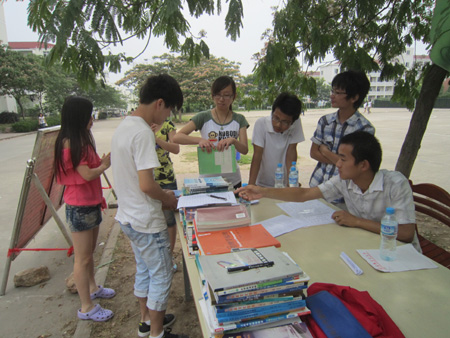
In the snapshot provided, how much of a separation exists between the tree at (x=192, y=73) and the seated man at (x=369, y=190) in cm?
2065

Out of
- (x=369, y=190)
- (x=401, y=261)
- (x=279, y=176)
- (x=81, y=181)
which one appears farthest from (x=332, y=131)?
(x=81, y=181)

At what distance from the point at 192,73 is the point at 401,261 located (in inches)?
944

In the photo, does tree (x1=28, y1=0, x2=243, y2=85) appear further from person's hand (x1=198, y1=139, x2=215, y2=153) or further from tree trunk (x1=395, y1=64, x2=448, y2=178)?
tree trunk (x1=395, y1=64, x2=448, y2=178)

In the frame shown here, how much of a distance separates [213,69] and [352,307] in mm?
23718

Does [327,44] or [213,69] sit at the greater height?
[213,69]

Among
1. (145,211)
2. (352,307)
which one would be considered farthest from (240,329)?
(145,211)

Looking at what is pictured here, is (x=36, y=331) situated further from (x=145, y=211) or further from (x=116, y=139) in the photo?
(x=116, y=139)

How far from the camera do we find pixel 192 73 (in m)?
23.8

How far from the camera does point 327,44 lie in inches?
129

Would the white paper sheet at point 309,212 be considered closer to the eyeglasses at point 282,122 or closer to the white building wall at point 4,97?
the eyeglasses at point 282,122

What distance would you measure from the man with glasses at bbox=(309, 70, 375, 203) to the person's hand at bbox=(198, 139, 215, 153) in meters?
0.97

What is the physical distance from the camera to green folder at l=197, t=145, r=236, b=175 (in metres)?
2.49

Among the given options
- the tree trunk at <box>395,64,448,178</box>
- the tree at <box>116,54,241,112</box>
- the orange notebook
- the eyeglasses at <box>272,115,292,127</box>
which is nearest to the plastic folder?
the orange notebook

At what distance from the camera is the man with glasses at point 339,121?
2439mm
